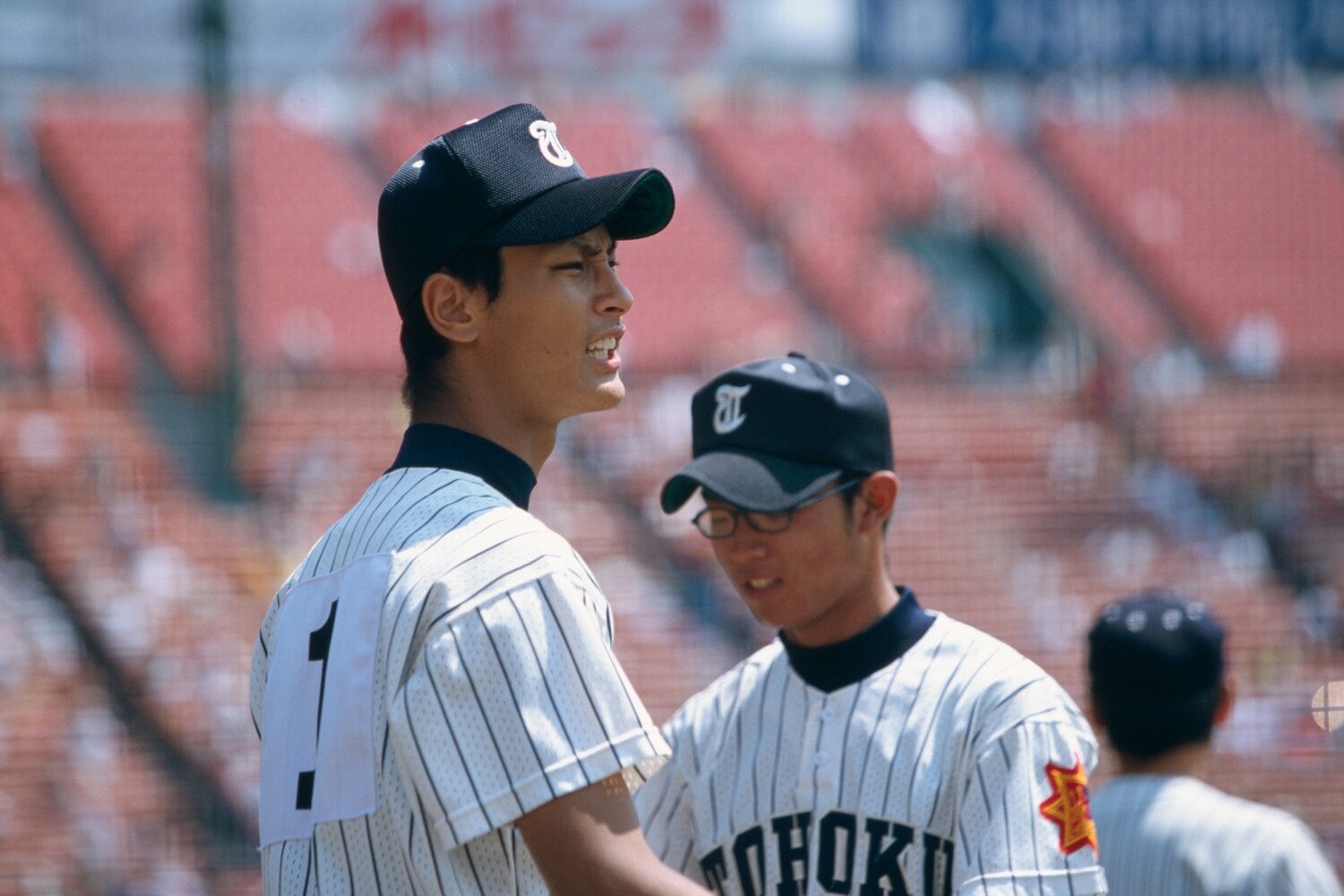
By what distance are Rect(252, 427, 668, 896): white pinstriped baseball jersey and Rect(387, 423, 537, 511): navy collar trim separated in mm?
51

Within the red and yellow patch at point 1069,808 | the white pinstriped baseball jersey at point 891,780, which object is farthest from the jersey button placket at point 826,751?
the red and yellow patch at point 1069,808

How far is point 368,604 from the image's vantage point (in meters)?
1.56

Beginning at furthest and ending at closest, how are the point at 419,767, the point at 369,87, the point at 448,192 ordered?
1. the point at 369,87
2. the point at 448,192
3. the point at 419,767

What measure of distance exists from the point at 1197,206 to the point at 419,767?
52.4 ft

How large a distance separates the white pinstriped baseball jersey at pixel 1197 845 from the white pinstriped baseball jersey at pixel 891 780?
530mm

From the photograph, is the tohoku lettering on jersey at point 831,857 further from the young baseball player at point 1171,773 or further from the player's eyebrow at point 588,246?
the player's eyebrow at point 588,246

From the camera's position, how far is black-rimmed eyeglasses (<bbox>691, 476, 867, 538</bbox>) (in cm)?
227

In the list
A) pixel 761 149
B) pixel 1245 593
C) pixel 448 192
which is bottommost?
pixel 1245 593

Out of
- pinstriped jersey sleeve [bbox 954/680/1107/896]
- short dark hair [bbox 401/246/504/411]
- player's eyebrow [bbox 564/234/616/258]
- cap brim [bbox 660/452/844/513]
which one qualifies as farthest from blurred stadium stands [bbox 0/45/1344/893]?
player's eyebrow [bbox 564/234/616/258]

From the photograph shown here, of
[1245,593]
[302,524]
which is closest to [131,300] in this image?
[302,524]

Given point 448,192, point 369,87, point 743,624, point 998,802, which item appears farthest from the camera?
point 369,87

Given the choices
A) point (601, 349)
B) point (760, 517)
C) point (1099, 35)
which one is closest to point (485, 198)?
point (601, 349)

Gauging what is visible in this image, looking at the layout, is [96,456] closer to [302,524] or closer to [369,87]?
[302,524]

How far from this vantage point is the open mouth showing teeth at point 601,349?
5.83 ft
